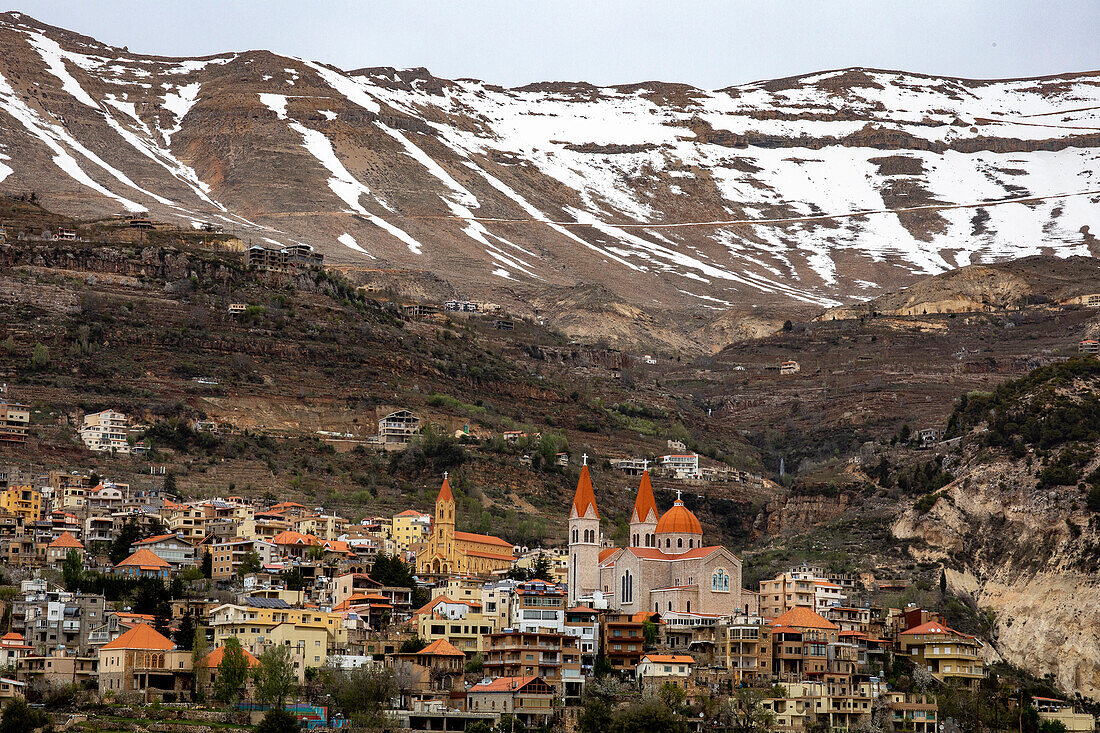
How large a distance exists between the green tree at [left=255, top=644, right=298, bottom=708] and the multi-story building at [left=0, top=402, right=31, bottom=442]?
→ 3261 cm

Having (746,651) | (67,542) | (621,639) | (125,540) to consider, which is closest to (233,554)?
(125,540)

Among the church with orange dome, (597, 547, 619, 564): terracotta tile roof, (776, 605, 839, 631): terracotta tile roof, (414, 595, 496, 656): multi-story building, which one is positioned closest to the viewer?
(414, 595, 496, 656): multi-story building

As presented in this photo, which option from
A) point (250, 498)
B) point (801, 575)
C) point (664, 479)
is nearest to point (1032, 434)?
point (801, 575)

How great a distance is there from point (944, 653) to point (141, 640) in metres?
27.1

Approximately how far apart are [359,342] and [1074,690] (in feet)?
173

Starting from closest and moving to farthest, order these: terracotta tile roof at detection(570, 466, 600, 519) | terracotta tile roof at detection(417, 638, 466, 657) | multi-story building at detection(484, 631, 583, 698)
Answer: multi-story building at detection(484, 631, 583, 698) < terracotta tile roof at detection(417, 638, 466, 657) < terracotta tile roof at detection(570, 466, 600, 519)

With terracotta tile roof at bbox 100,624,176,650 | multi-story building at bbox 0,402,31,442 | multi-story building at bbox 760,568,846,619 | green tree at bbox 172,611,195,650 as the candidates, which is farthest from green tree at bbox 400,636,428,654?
multi-story building at bbox 0,402,31,442

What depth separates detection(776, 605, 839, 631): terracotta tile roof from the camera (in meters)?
63.2

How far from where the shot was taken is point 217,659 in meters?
58.0

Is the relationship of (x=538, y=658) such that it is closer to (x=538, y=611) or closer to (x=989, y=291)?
(x=538, y=611)

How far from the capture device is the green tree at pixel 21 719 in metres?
50.5

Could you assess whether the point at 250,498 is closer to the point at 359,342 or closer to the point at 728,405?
the point at 359,342

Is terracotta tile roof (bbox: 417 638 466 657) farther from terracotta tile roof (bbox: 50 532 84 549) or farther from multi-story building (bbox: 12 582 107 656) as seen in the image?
terracotta tile roof (bbox: 50 532 84 549)

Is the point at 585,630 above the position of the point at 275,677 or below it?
above
